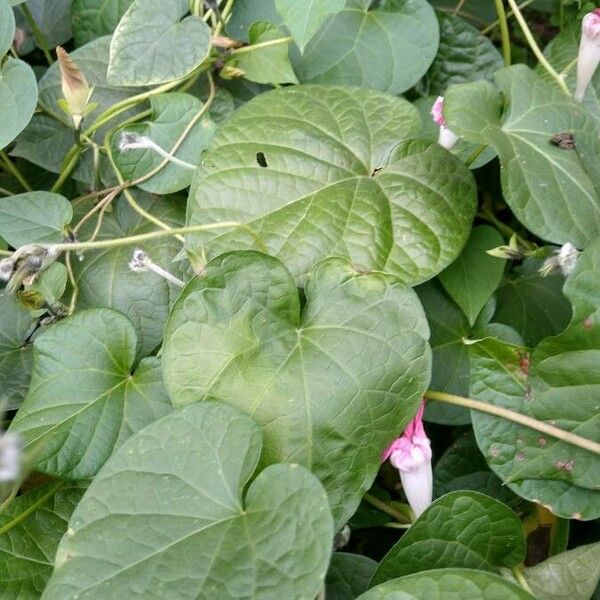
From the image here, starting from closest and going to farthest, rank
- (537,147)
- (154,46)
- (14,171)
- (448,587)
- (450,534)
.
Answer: (448,587) < (450,534) < (537,147) < (154,46) < (14,171)

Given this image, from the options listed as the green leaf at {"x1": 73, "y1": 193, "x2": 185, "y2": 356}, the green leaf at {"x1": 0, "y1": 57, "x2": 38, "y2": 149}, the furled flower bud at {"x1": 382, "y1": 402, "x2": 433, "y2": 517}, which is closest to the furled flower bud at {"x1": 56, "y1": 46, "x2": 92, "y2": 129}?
the green leaf at {"x1": 0, "y1": 57, "x2": 38, "y2": 149}

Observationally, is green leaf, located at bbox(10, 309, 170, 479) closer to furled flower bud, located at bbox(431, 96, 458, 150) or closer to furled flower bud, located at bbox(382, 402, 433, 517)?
furled flower bud, located at bbox(382, 402, 433, 517)

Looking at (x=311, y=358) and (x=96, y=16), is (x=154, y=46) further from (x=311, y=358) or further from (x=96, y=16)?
(x=311, y=358)

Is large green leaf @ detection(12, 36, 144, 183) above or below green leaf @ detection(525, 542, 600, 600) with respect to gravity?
above

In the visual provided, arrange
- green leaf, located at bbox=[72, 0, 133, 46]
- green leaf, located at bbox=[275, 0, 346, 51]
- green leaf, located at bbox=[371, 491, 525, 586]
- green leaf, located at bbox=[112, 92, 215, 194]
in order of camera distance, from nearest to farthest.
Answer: green leaf, located at bbox=[371, 491, 525, 586], green leaf, located at bbox=[275, 0, 346, 51], green leaf, located at bbox=[112, 92, 215, 194], green leaf, located at bbox=[72, 0, 133, 46]

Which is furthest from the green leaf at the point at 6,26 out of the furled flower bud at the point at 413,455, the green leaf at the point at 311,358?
the furled flower bud at the point at 413,455

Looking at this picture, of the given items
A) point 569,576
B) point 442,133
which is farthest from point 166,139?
point 569,576

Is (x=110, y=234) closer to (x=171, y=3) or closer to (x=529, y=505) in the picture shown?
(x=171, y=3)
